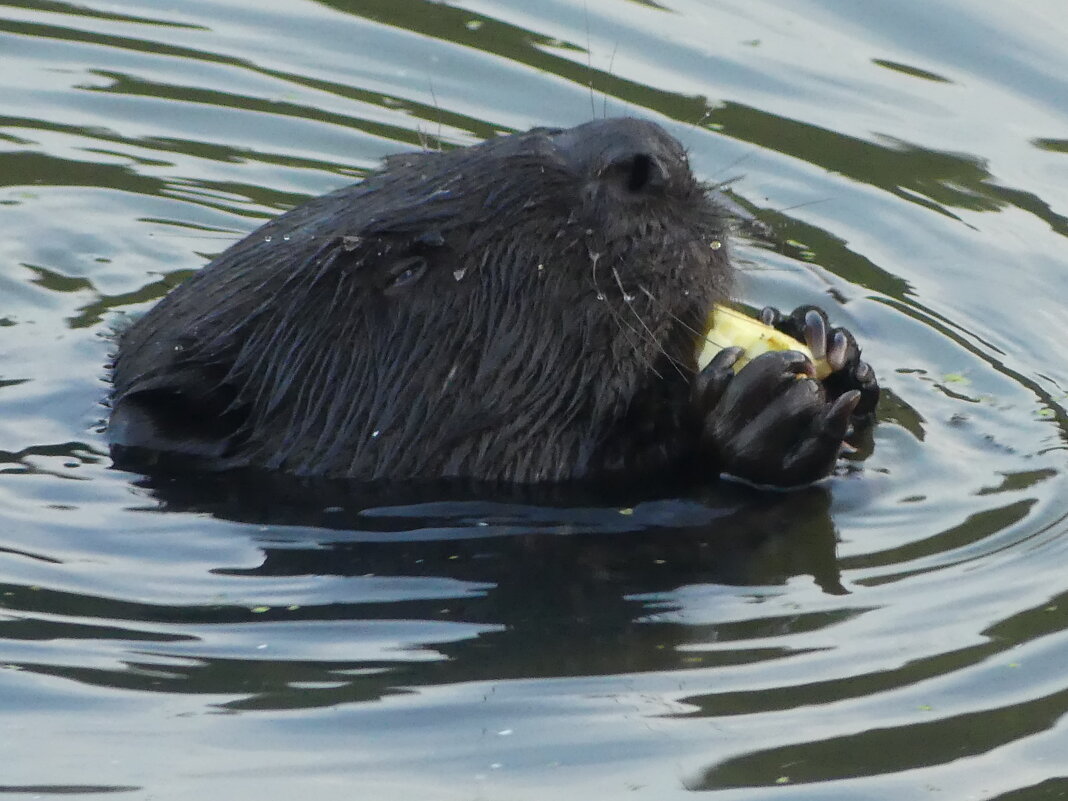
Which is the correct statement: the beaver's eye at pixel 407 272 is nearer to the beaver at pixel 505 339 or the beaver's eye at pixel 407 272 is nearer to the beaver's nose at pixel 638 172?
the beaver at pixel 505 339

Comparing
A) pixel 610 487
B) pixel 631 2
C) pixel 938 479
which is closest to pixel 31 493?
pixel 610 487

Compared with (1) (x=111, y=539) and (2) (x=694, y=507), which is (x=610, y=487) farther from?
(1) (x=111, y=539)

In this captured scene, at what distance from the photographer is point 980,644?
4.29 meters

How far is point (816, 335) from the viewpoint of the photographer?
199 inches

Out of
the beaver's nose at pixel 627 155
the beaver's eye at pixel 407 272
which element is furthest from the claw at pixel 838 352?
the beaver's eye at pixel 407 272

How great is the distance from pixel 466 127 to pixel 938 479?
3.21 m

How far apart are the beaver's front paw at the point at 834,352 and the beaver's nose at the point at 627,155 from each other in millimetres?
616

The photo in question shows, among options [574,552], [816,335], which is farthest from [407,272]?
[816,335]

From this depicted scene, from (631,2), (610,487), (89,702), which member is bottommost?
(89,702)

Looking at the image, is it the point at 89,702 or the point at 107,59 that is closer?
the point at 89,702

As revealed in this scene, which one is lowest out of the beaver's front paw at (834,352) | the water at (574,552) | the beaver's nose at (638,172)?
the water at (574,552)

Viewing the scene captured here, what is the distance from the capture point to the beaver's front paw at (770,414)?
15.3ft

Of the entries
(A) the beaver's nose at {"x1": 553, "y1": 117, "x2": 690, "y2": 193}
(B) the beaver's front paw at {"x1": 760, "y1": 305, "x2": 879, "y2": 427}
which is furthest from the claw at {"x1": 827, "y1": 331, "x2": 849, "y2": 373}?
(A) the beaver's nose at {"x1": 553, "y1": 117, "x2": 690, "y2": 193}

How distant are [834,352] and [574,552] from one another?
0.88 metres
